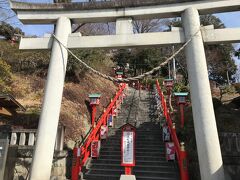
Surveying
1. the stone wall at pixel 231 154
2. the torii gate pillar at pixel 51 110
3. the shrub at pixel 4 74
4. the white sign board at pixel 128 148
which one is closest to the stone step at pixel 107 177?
the white sign board at pixel 128 148

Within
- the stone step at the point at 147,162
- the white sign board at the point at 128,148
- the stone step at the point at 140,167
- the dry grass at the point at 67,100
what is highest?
the dry grass at the point at 67,100

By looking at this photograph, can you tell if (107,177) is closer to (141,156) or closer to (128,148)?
(128,148)

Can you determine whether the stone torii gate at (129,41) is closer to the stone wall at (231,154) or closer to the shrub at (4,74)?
the stone wall at (231,154)

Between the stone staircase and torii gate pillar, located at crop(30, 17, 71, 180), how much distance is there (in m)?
2.80

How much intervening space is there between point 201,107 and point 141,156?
4429 millimetres

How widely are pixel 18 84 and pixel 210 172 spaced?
11.5 m

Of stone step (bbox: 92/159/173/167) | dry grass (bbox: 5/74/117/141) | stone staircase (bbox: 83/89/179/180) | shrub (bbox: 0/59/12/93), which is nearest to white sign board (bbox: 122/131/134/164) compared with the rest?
stone staircase (bbox: 83/89/179/180)

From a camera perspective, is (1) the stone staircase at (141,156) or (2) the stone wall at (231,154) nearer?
(2) the stone wall at (231,154)

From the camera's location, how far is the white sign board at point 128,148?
7742mm

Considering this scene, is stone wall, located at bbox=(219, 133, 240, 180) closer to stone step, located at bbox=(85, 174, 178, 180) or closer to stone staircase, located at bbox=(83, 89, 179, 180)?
stone staircase, located at bbox=(83, 89, 179, 180)

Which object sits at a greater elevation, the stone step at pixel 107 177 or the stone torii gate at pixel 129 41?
the stone torii gate at pixel 129 41

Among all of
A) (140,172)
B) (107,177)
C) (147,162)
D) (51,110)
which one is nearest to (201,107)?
(140,172)

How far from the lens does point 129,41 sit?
720 cm

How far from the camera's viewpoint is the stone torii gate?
20.3 ft
